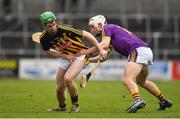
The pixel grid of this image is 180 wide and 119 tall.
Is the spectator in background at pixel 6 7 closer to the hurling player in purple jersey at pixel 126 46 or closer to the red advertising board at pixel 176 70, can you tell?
the red advertising board at pixel 176 70

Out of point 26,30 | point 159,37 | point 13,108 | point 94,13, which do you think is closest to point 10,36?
point 26,30

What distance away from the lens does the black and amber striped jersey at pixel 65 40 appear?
14492mm

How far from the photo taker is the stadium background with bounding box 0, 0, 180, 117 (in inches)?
1533

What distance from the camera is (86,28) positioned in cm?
3947

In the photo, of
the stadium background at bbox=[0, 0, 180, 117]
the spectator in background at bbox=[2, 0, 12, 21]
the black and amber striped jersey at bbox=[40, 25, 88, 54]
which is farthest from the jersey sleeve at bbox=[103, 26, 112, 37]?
the spectator in background at bbox=[2, 0, 12, 21]

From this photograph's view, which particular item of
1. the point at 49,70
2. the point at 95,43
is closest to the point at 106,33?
the point at 95,43

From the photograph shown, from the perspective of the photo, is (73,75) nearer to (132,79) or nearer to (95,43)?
(95,43)

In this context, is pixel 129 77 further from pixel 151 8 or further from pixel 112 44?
pixel 151 8

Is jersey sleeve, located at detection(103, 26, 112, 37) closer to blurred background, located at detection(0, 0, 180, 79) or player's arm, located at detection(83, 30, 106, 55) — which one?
player's arm, located at detection(83, 30, 106, 55)

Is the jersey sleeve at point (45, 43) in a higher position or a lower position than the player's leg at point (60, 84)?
higher

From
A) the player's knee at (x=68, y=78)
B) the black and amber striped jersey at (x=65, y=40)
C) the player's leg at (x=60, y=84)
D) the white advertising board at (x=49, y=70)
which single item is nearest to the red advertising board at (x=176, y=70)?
the white advertising board at (x=49, y=70)

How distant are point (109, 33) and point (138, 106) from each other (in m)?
1.78

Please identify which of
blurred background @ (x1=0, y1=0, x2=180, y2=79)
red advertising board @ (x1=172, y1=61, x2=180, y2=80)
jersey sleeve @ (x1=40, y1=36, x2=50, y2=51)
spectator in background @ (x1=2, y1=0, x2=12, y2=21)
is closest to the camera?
jersey sleeve @ (x1=40, y1=36, x2=50, y2=51)

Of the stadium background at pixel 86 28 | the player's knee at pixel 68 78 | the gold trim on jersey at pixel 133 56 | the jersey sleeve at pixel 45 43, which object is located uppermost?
Answer: the jersey sleeve at pixel 45 43
